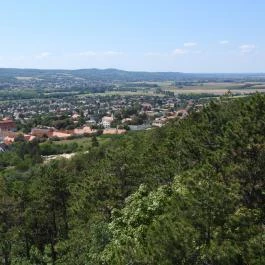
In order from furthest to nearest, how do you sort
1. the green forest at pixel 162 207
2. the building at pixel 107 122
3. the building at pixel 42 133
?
1. the building at pixel 107 122
2. the building at pixel 42 133
3. the green forest at pixel 162 207

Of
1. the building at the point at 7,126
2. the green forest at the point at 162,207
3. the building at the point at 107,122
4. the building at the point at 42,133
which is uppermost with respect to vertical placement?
the green forest at the point at 162,207

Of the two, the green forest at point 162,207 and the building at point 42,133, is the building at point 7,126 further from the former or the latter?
the green forest at point 162,207

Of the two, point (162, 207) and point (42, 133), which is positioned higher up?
point (162, 207)

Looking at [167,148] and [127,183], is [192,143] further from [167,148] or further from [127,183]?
[127,183]

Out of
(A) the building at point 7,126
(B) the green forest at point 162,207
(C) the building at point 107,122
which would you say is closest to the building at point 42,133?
(A) the building at point 7,126

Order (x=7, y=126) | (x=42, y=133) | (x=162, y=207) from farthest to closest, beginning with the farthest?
(x=7, y=126) < (x=42, y=133) < (x=162, y=207)

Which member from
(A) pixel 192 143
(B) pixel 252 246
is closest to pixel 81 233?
(A) pixel 192 143

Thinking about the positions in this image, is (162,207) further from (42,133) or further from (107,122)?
(107,122)

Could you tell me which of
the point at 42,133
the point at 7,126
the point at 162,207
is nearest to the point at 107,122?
the point at 7,126

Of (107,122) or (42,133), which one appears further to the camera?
(107,122)
